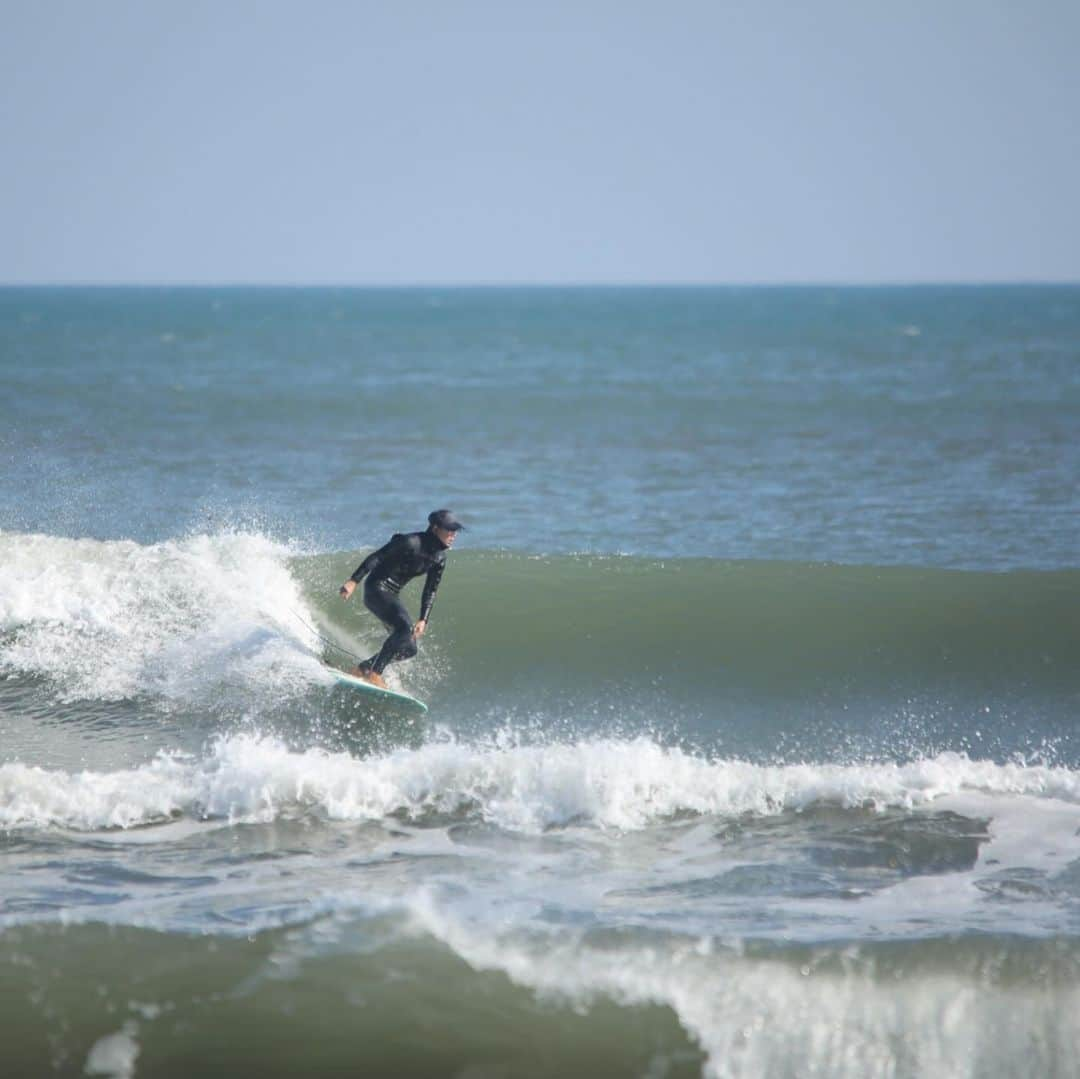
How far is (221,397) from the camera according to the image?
44.7 m

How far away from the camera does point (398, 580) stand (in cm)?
1192

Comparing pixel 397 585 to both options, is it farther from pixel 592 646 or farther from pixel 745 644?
pixel 745 644

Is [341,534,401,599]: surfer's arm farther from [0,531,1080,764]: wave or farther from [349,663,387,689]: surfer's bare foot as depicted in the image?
[0,531,1080,764]: wave

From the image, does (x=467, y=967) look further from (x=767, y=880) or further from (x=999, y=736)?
(x=999, y=736)

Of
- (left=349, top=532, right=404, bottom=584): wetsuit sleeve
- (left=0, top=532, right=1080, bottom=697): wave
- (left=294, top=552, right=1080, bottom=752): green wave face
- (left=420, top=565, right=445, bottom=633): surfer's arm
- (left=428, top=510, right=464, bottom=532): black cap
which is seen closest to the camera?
(left=428, top=510, right=464, bottom=532): black cap

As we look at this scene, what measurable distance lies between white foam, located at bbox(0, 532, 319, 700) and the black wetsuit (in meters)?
0.86

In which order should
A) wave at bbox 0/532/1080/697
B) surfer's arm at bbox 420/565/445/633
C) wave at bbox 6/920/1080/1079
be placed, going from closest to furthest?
wave at bbox 6/920/1080/1079 < surfer's arm at bbox 420/565/445/633 < wave at bbox 0/532/1080/697

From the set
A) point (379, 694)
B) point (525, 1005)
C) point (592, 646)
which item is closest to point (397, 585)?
point (379, 694)

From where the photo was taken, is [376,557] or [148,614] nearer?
[376,557]

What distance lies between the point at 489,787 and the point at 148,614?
5.34m

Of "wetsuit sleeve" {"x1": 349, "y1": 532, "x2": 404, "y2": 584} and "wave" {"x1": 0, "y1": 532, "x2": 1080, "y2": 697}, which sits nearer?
"wetsuit sleeve" {"x1": 349, "y1": 532, "x2": 404, "y2": 584}

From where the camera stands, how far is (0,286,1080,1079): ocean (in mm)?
7242

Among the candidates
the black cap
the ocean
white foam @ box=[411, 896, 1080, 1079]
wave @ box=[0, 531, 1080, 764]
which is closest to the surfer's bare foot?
the ocean

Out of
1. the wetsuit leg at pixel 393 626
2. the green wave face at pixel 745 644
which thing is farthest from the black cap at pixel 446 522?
the green wave face at pixel 745 644
